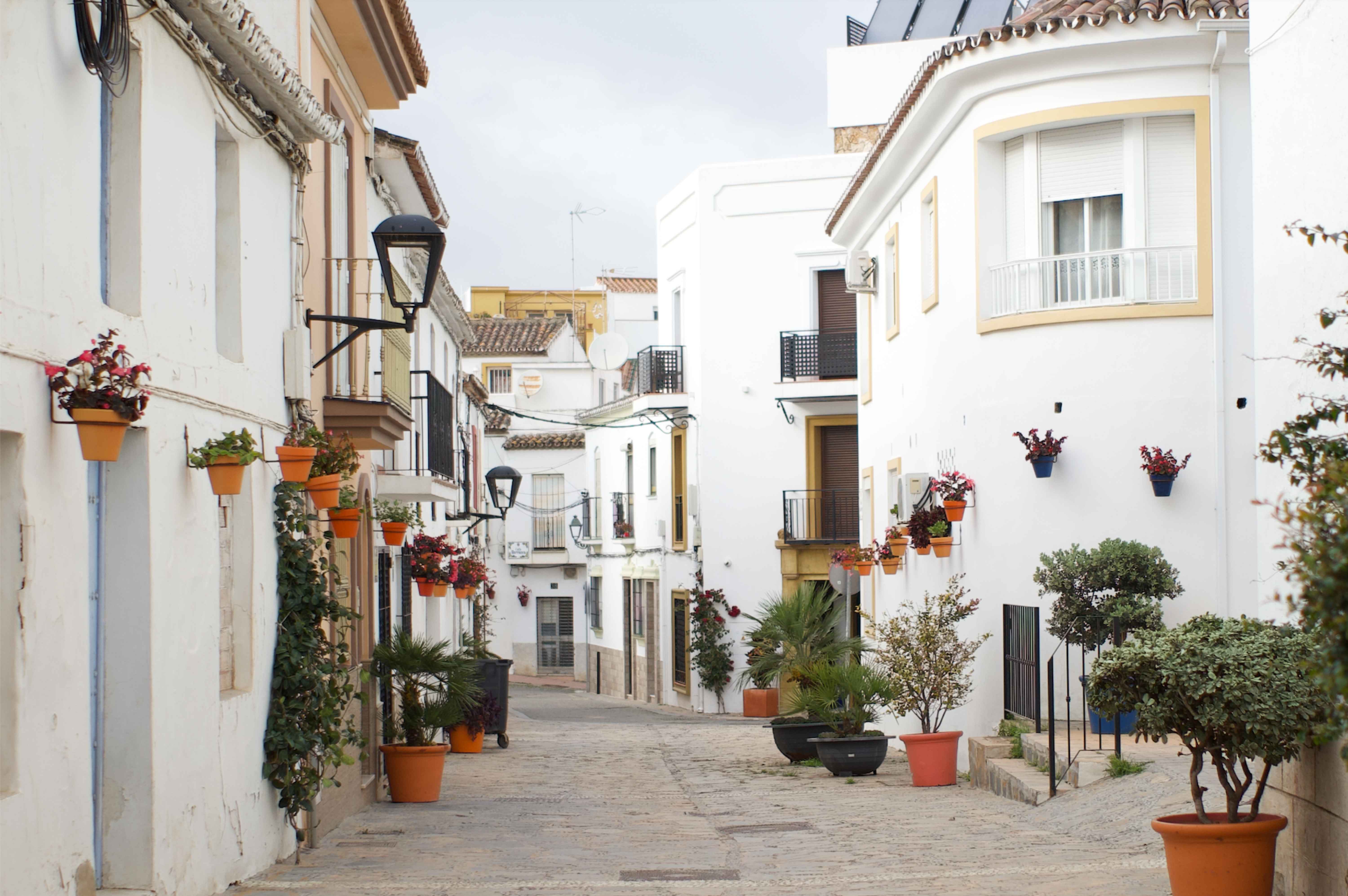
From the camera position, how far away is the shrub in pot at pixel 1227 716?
670 centimetres

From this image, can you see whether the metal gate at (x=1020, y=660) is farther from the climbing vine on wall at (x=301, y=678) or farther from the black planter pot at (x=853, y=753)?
the climbing vine on wall at (x=301, y=678)

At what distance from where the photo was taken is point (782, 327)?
29.3m

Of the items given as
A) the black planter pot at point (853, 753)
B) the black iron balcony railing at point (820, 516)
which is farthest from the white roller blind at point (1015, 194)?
the black iron balcony railing at point (820, 516)

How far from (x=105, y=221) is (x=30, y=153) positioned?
4.49 ft

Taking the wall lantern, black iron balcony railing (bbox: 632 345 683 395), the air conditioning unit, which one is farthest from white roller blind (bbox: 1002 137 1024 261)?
black iron balcony railing (bbox: 632 345 683 395)

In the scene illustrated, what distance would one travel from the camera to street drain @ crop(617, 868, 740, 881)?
9195 mm

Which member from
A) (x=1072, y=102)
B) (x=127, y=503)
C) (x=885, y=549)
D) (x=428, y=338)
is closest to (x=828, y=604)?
(x=885, y=549)

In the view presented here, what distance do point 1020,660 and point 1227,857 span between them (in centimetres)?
727

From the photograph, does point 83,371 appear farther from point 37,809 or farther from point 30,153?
point 37,809

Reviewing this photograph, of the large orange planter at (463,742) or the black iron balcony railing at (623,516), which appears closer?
the large orange planter at (463,742)

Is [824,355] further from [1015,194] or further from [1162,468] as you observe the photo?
[1162,468]

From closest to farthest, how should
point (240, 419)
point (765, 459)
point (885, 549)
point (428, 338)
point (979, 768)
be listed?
point (240, 419) → point (979, 768) → point (885, 549) → point (428, 338) → point (765, 459)

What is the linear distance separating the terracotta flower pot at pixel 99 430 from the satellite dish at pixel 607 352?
30109 mm

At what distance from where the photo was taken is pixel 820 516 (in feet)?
94.2
